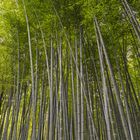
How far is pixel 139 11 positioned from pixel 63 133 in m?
2.18

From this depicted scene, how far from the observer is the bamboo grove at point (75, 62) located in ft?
10.5

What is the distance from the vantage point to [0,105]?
6211 millimetres

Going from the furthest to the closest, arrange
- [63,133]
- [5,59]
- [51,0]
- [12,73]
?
[5,59]
[12,73]
[51,0]
[63,133]

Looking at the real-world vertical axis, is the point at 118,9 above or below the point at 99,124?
above

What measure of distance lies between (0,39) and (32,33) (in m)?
1.48

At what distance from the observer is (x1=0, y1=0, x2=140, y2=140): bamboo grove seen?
319cm

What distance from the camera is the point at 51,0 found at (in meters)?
3.82

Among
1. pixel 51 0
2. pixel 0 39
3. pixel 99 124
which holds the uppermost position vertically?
pixel 0 39

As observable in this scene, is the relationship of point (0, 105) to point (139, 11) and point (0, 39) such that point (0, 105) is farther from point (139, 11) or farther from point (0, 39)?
point (139, 11)

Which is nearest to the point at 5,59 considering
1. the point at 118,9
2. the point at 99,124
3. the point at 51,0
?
the point at 51,0

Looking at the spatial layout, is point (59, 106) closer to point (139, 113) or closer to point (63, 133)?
point (63, 133)

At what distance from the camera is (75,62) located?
11.1ft

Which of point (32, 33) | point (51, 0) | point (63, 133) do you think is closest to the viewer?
point (63, 133)

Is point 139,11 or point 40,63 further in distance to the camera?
point 40,63
